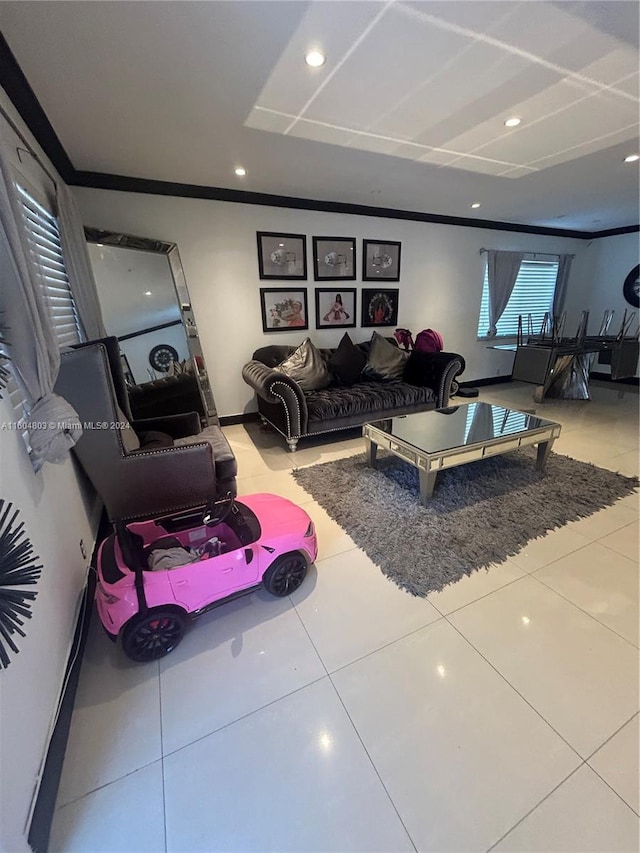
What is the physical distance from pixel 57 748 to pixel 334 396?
2.64 m

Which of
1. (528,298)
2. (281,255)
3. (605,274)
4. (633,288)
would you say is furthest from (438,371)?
(605,274)

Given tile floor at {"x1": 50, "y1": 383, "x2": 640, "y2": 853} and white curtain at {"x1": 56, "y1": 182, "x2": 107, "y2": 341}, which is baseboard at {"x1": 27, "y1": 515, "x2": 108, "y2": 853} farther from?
white curtain at {"x1": 56, "y1": 182, "x2": 107, "y2": 341}

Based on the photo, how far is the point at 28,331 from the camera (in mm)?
987

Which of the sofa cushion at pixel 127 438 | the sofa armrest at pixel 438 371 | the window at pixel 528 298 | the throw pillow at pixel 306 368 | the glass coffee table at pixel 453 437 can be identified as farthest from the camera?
the window at pixel 528 298

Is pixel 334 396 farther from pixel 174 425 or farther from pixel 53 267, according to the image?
pixel 53 267

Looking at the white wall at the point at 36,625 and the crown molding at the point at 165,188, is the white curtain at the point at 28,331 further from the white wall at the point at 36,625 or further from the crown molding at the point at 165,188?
the crown molding at the point at 165,188

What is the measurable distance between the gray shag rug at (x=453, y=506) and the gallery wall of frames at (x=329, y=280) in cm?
185

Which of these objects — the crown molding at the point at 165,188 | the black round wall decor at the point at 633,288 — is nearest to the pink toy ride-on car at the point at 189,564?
the crown molding at the point at 165,188

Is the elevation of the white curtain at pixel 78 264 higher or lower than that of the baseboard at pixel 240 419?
higher

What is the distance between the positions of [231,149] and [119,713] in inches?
121

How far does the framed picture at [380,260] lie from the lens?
3.85 meters

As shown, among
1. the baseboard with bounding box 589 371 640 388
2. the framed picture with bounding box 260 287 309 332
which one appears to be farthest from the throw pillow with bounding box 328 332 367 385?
the baseboard with bounding box 589 371 640 388

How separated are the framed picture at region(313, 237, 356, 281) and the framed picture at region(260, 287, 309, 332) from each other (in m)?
0.30

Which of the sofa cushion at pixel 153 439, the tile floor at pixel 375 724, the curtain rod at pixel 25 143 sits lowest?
the tile floor at pixel 375 724
